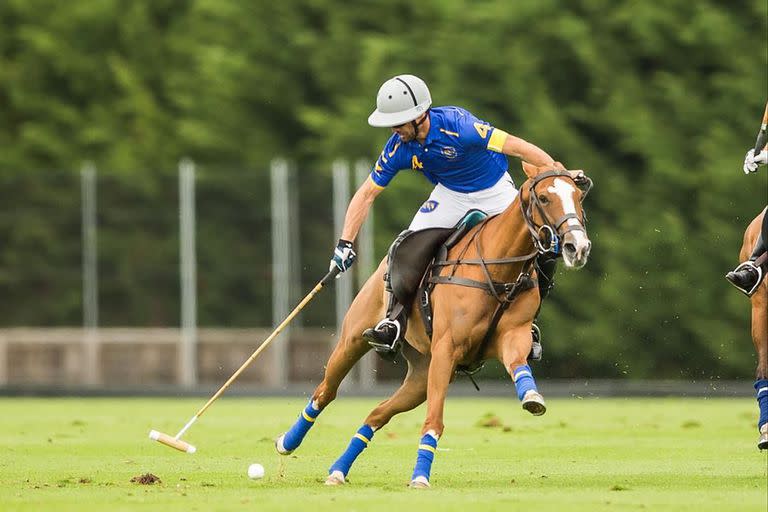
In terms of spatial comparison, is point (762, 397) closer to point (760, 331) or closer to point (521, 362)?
point (760, 331)

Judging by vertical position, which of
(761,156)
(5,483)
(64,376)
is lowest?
(64,376)

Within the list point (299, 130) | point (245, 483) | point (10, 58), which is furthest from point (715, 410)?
point (10, 58)

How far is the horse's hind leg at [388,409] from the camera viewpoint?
34.2 ft

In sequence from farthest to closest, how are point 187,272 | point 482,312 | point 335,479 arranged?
point 187,272 → point 335,479 → point 482,312

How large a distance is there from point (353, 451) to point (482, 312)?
3.68 ft

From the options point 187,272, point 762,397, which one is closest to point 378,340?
point 762,397

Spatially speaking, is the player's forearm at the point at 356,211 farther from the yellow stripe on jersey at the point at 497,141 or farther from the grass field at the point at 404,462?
the grass field at the point at 404,462

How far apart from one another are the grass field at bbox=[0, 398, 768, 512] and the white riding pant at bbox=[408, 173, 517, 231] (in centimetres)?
151

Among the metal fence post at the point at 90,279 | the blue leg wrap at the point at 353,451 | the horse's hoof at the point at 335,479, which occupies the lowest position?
the metal fence post at the point at 90,279

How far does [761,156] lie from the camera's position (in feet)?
35.8

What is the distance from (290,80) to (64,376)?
6.85 meters

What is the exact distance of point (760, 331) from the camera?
11.1 meters

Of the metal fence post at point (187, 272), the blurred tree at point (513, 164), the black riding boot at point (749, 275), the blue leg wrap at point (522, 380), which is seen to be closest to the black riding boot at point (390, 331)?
the blue leg wrap at point (522, 380)

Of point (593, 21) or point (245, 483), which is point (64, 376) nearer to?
point (593, 21)
